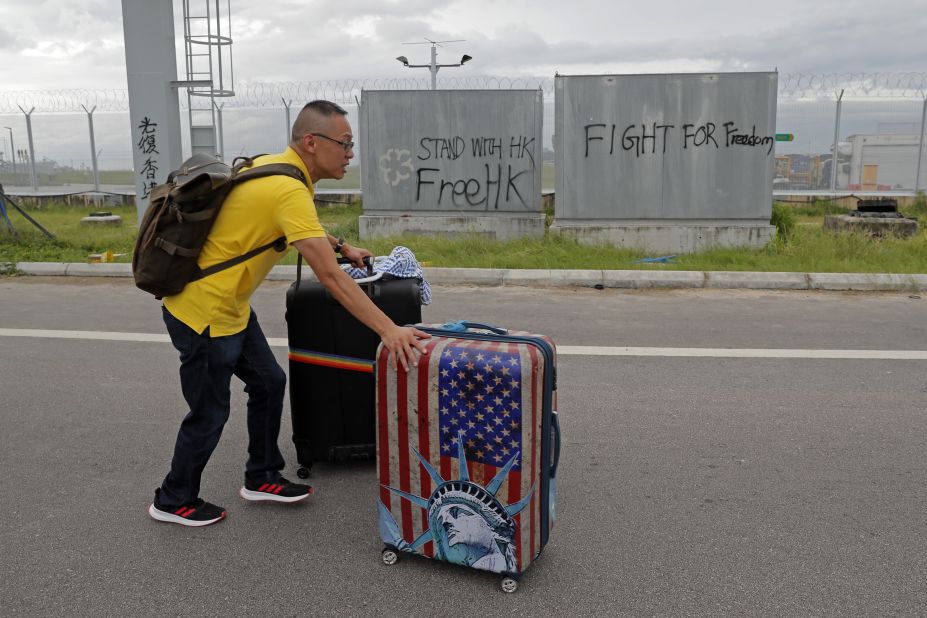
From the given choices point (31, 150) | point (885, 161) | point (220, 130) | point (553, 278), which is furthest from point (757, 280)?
point (31, 150)

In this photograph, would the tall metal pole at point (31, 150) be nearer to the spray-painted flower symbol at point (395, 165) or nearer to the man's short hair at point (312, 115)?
the spray-painted flower symbol at point (395, 165)

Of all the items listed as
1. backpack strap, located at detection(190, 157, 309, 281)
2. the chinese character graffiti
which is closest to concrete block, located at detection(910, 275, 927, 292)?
backpack strap, located at detection(190, 157, 309, 281)

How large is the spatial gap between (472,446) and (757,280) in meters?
7.12

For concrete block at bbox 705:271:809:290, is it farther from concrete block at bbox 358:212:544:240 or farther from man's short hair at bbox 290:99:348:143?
man's short hair at bbox 290:99:348:143

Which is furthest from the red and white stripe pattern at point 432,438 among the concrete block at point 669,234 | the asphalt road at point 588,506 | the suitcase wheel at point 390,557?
the concrete block at point 669,234

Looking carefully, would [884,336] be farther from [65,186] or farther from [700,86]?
[65,186]

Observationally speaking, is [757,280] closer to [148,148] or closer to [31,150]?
[148,148]

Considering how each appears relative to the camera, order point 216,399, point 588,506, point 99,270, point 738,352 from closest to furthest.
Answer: point 216,399 < point 588,506 < point 738,352 < point 99,270

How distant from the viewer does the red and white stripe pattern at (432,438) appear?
278 cm

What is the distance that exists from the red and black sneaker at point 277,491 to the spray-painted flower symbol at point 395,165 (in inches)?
374

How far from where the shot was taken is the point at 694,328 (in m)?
7.13

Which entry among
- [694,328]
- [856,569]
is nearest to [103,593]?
[856,569]

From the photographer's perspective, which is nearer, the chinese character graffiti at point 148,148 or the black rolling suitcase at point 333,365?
the black rolling suitcase at point 333,365

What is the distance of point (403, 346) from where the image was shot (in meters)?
2.87
